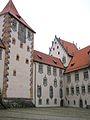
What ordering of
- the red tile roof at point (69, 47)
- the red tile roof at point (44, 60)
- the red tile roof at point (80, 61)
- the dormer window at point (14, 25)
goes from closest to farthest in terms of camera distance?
the dormer window at point (14, 25)
the red tile roof at point (44, 60)
the red tile roof at point (80, 61)
the red tile roof at point (69, 47)

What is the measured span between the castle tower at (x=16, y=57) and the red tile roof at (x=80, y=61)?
37.0 feet

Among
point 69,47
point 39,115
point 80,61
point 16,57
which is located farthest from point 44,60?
point 39,115

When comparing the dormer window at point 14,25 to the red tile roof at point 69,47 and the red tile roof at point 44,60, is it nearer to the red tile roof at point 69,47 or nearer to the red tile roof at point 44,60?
the red tile roof at point 44,60

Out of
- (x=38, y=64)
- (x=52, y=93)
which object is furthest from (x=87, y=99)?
(x=38, y=64)

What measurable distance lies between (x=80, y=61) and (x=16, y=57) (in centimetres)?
1667

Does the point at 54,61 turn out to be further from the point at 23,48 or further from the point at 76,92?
the point at 23,48

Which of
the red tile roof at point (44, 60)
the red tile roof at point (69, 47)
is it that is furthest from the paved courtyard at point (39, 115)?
the red tile roof at point (69, 47)

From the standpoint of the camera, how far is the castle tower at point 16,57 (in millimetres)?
33031

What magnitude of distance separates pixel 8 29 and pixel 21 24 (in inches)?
157

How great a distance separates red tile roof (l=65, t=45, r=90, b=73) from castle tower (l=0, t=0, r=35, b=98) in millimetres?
11286

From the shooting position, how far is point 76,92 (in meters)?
43.9

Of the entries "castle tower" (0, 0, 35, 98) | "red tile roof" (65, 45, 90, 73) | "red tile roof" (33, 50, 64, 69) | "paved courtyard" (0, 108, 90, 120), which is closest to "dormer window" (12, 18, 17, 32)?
"castle tower" (0, 0, 35, 98)

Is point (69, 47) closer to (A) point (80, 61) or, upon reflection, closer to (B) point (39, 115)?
(A) point (80, 61)

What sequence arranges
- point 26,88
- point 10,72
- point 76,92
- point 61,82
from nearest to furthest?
point 10,72 → point 26,88 → point 76,92 → point 61,82
